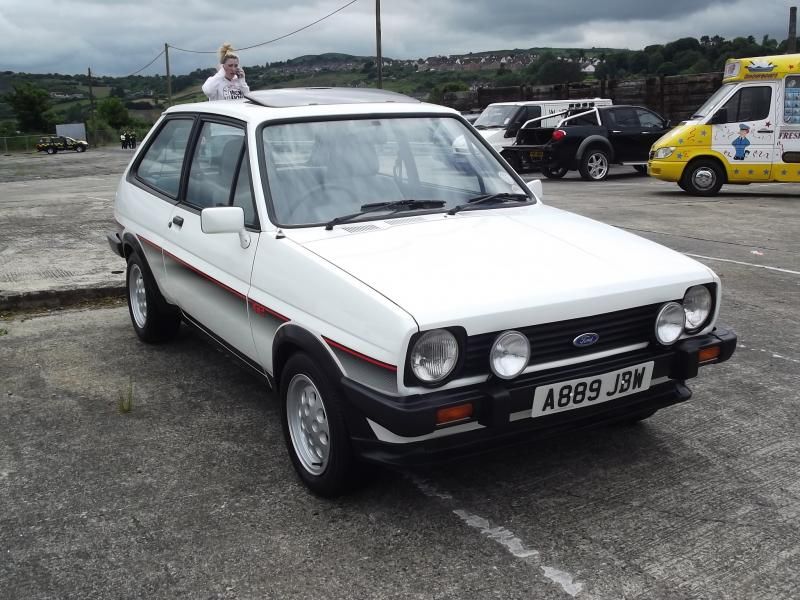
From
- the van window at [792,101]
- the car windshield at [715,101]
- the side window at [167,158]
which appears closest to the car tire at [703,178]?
the car windshield at [715,101]

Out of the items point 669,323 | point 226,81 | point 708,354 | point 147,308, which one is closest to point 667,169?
point 226,81

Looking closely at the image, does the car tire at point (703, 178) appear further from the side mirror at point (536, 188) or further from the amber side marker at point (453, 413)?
the amber side marker at point (453, 413)

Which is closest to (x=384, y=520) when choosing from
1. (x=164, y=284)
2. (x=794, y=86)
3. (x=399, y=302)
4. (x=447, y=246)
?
(x=399, y=302)

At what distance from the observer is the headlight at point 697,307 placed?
3293 mm

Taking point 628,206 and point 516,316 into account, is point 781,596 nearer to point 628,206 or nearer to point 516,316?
point 516,316

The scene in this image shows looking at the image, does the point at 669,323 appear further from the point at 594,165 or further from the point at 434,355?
the point at 594,165

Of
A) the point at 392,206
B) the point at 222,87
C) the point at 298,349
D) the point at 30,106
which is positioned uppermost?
the point at 30,106

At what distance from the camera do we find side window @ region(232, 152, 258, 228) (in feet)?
12.0

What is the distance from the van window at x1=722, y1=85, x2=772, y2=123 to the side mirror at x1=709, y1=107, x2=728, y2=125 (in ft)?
0.15

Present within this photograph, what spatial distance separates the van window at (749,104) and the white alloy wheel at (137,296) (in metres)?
11.1

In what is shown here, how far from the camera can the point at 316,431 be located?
324 centimetres

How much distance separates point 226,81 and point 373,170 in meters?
4.34

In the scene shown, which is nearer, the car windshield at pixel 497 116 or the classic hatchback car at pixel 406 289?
the classic hatchback car at pixel 406 289

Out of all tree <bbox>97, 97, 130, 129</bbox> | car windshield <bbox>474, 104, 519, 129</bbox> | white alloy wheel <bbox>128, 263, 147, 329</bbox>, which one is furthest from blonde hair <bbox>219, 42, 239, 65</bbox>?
tree <bbox>97, 97, 130, 129</bbox>
